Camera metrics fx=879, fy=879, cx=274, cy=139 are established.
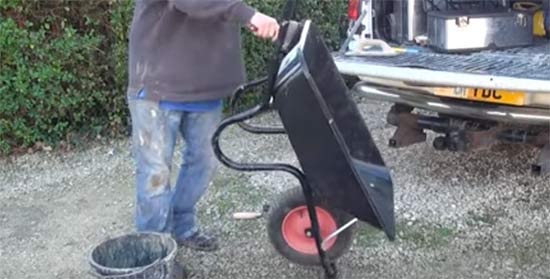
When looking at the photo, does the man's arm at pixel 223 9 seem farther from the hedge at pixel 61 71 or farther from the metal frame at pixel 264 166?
the hedge at pixel 61 71

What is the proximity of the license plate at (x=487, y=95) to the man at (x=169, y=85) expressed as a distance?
111 centimetres

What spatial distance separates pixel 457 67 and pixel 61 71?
2804 mm

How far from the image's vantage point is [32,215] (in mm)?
5215

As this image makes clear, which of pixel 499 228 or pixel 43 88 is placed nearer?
pixel 499 228

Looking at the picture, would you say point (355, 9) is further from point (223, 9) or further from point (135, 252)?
point (135, 252)

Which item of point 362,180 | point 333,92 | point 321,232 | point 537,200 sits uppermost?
point 333,92

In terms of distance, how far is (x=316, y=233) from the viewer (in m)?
3.92

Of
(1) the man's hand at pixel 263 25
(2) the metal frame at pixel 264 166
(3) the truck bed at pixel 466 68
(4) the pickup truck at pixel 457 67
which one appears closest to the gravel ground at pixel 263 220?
(2) the metal frame at pixel 264 166

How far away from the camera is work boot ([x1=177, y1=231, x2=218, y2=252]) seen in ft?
14.8

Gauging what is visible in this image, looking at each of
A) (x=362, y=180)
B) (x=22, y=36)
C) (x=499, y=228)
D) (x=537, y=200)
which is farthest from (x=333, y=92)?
(x=22, y=36)

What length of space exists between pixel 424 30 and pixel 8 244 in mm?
2766

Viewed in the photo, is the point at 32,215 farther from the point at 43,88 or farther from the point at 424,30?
the point at 424,30

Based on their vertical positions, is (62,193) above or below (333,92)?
below

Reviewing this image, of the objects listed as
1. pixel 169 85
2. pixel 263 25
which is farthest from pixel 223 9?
pixel 169 85
